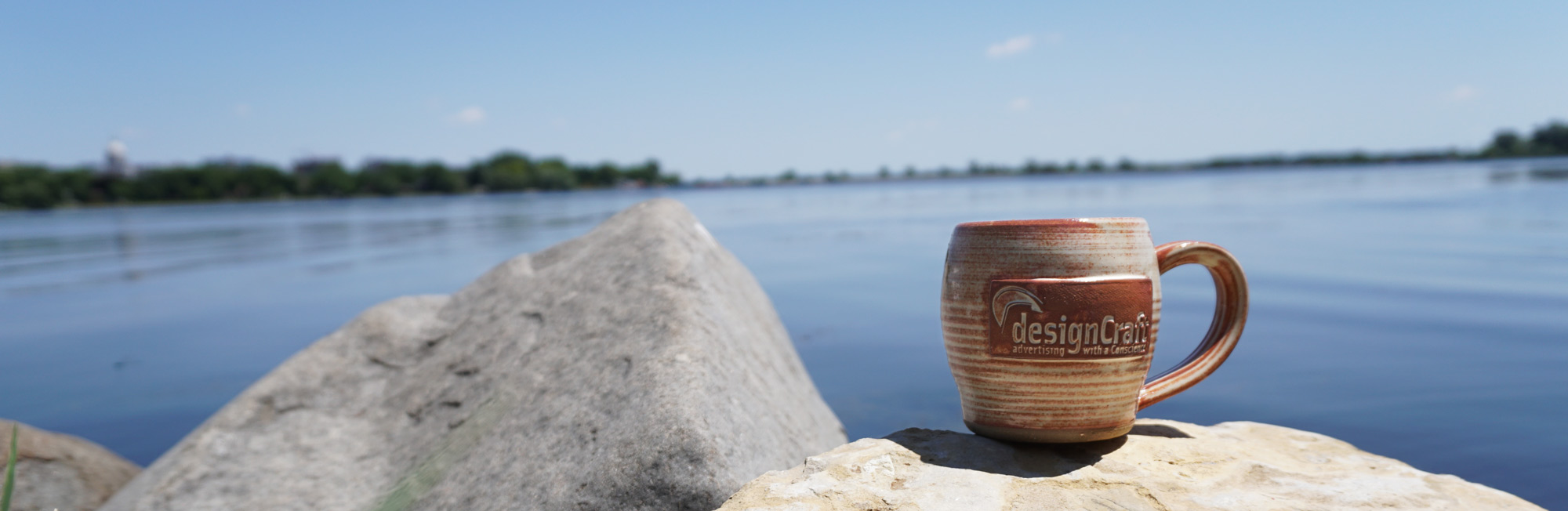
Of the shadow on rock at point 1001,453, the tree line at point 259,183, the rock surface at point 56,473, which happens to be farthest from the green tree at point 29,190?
the shadow on rock at point 1001,453

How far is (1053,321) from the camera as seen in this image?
2150 mm

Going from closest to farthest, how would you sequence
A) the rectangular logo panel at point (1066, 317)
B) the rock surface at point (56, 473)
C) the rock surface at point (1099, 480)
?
the rock surface at point (1099, 480) < the rectangular logo panel at point (1066, 317) < the rock surface at point (56, 473)

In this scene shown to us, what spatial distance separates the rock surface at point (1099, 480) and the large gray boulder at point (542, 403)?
38cm

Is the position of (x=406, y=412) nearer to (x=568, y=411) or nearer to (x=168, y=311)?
(x=568, y=411)

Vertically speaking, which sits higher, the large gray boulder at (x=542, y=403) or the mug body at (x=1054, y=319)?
the mug body at (x=1054, y=319)

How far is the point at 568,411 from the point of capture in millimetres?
2676

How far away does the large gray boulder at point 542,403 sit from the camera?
240 cm

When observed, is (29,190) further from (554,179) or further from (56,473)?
(56,473)

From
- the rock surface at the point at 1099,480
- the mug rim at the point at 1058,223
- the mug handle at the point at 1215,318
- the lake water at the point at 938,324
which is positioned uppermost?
the mug rim at the point at 1058,223

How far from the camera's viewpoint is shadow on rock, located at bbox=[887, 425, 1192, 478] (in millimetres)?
2230

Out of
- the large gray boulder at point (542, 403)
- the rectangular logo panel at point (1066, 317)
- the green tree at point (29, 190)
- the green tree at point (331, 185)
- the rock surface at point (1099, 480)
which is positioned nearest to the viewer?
the rock surface at point (1099, 480)

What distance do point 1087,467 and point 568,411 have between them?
60.6 inches

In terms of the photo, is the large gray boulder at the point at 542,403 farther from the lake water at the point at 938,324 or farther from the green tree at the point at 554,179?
the green tree at the point at 554,179

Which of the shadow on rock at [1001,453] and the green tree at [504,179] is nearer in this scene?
the shadow on rock at [1001,453]
